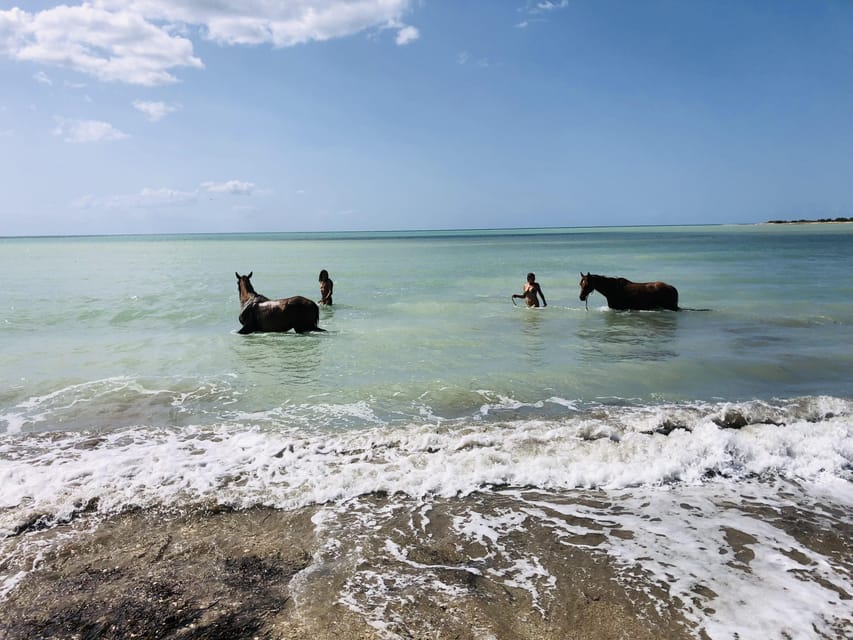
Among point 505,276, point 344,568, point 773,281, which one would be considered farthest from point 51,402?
point 773,281

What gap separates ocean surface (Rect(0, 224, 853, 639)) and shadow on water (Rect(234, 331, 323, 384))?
10cm

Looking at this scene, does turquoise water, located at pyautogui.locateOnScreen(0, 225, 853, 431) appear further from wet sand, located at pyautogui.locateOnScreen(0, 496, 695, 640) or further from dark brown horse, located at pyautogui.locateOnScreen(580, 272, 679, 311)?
wet sand, located at pyautogui.locateOnScreen(0, 496, 695, 640)

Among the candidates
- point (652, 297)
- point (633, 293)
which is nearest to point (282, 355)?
point (633, 293)

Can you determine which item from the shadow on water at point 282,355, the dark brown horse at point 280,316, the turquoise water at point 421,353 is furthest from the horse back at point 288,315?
the turquoise water at point 421,353

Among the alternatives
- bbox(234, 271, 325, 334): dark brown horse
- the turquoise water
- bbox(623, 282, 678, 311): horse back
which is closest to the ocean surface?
the turquoise water

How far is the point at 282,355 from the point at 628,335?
8373 millimetres

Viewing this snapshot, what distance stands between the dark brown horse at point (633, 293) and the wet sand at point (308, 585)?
14434 millimetres

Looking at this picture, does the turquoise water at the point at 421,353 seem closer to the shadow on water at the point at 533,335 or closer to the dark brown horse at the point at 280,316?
the shadow on water at the point at 533,335

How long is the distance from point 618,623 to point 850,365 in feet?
32.1

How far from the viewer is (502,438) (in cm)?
682

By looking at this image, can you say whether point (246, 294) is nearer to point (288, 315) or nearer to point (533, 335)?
point (288, 315)

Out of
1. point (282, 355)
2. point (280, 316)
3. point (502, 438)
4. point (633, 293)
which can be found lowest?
point (282, 355)

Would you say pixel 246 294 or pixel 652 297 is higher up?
pixel 246 294

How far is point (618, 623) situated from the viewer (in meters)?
3.49
